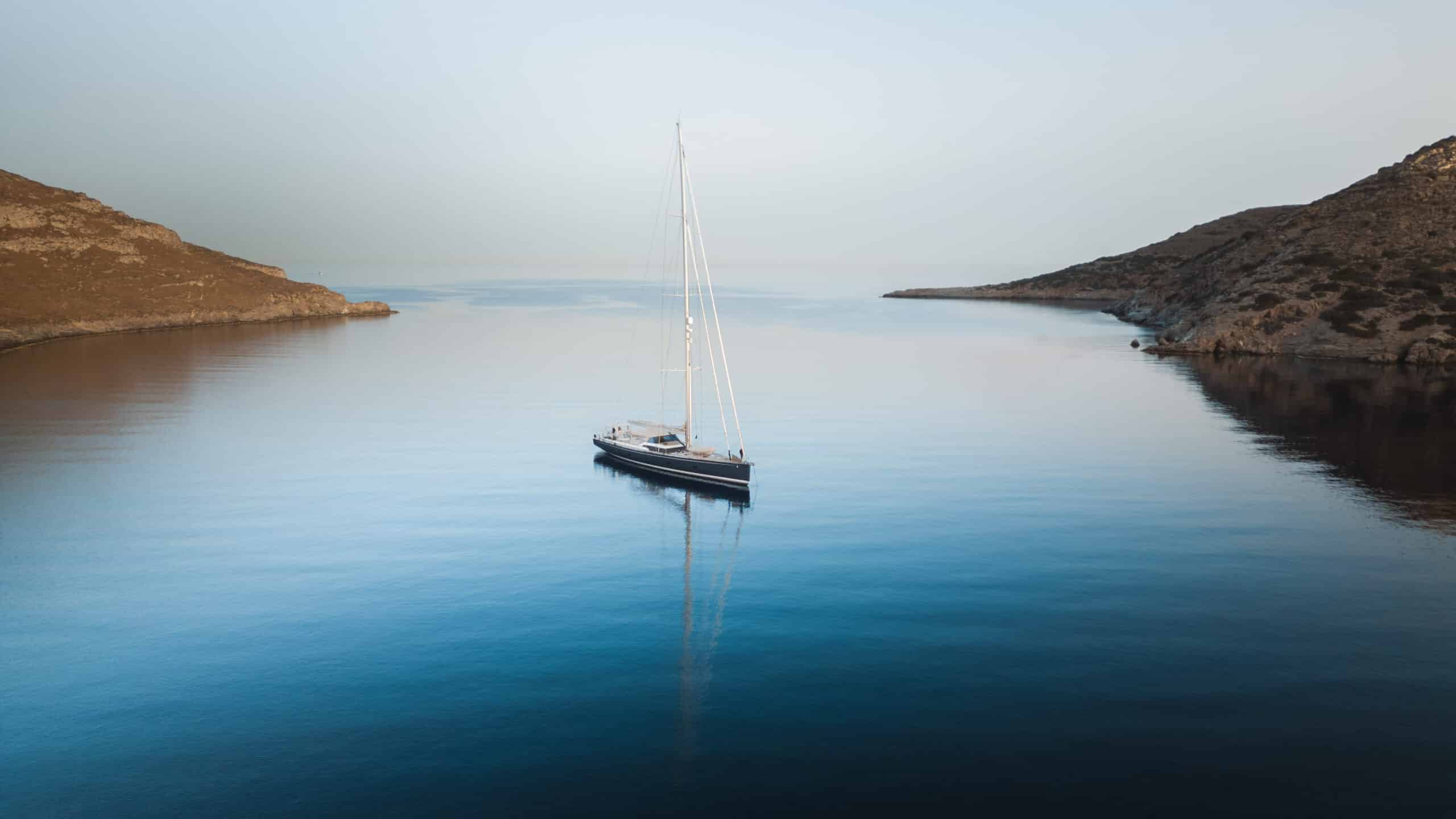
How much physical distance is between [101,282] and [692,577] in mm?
167610

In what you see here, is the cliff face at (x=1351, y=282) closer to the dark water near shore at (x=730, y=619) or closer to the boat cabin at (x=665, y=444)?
the dark water near shore at (x=730, y=619)

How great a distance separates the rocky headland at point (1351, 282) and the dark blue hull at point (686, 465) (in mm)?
90056

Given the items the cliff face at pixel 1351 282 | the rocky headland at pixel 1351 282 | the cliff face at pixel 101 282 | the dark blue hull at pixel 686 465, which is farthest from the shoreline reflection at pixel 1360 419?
the cliff face at pixel 101 282

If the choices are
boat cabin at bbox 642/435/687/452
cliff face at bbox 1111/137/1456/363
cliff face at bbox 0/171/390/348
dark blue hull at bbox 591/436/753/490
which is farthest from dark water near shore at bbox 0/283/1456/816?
cliff face at bbox 0/171/390/348

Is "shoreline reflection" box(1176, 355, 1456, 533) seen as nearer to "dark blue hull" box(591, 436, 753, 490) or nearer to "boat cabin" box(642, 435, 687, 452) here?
"dark blue hull" box(591, 436, 753, 490)

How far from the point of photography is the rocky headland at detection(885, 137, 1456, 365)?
11138cm

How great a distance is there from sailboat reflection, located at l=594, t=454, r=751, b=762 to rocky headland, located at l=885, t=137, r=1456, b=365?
3603 inches

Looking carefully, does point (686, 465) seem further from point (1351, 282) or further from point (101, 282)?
point (101, 282)

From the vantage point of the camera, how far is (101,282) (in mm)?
164125

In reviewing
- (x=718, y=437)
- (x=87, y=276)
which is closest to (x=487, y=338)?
(x=87, y=276)

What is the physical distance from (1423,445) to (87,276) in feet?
621

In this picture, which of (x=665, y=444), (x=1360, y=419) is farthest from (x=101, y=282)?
(x=1360, y=419)

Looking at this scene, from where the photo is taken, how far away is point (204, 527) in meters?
44.4

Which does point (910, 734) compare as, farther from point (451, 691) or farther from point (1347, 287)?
point (1347, 287)
